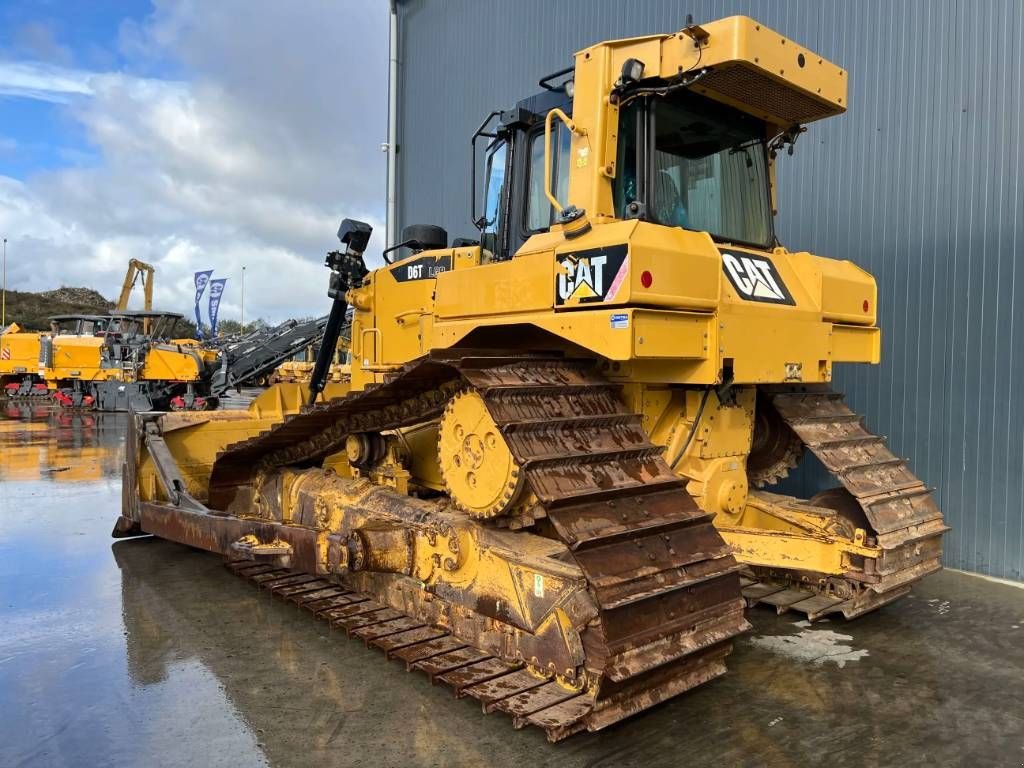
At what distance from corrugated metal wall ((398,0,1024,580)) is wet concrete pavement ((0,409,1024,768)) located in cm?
106

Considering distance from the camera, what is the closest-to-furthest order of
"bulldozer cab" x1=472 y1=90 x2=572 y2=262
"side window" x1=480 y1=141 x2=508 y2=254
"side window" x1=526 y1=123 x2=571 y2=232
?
1. "side window" x1=526 y1=123 x2=571 y2=232
2. "bulldozer cab" x1=472 y1=90 x2=572 y2=262
3. "side window" x1=480 y1=141 x2=508 y2=254

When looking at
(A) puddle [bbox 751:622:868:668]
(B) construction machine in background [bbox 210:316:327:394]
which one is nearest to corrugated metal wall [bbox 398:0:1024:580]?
(A) puddle [bbox 751:622:868:668]

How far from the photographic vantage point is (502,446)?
3.47 meters

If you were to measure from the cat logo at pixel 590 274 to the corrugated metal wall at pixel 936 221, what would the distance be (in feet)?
13.2

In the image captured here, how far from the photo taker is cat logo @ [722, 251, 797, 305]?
4107mm

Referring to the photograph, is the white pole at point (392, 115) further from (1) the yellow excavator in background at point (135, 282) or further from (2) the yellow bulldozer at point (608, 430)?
(1) the yellow excavator in background at point (135, 282)

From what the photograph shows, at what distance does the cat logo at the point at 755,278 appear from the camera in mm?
4107

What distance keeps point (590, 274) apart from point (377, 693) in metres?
2.25

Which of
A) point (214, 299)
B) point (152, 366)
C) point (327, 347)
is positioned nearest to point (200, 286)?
point (214, 299)

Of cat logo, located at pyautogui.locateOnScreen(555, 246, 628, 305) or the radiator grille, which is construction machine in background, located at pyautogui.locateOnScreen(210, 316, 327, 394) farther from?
cat logo, located at pyautogui.locateOnScreen(555, 246, 628, 305)

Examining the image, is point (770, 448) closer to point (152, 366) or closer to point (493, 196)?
point (493, 196)

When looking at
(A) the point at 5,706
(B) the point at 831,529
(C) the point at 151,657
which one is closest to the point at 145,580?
(C) the point at 151,657

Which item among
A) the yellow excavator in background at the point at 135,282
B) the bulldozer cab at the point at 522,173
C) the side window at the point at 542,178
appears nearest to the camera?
the side window at the point at 542,178

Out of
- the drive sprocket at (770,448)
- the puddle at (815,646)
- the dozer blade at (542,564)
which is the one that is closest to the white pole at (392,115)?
the dozer blade at (542,564)
